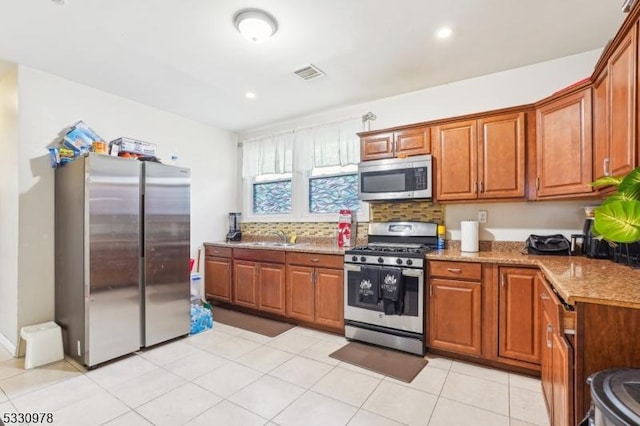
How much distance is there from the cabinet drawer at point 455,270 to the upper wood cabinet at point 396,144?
44.0 inches

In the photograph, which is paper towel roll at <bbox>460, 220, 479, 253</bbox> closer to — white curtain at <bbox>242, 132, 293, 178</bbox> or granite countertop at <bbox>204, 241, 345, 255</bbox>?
granite countertop at <bbox>204, 241, 345, 255</bbox>

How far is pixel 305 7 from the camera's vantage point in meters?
2.00

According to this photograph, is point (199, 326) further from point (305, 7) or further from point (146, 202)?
point (305, 7)

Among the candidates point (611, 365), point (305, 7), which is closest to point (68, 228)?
point (305, 7)

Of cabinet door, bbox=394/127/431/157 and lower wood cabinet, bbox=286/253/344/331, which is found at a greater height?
cabinet door, bbox=394/127/431/157

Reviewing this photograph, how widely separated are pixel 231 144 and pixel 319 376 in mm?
3705

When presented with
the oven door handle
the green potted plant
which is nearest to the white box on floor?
the oven door handle

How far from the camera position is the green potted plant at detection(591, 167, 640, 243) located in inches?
46.3

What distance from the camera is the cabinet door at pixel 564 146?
2176 mm

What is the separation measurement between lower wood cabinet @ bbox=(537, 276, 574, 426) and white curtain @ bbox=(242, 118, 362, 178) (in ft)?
8.09

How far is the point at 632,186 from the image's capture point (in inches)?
49.8

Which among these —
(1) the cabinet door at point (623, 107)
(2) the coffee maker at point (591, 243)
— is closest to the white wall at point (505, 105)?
(2) the coffee maker at point (591, 243)

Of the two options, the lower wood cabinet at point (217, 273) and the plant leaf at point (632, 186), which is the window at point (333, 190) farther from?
the plant leaf at point (632, 186)

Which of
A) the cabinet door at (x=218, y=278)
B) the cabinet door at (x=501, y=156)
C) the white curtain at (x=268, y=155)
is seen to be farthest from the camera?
the white curtain at (x=268, y=155)
